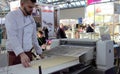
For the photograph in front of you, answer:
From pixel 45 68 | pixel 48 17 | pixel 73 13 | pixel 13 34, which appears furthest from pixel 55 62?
pixel 73 13

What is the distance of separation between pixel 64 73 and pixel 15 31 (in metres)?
0.58

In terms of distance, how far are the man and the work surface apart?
128 mm

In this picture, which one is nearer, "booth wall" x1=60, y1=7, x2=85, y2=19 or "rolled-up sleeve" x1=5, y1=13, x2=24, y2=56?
"rolled-up sleeve" x1=5, y1=13, x2=24, y2=56

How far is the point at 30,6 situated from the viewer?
1.84 metres

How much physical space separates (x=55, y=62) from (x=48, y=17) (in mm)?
9975

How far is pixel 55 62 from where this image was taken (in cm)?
175

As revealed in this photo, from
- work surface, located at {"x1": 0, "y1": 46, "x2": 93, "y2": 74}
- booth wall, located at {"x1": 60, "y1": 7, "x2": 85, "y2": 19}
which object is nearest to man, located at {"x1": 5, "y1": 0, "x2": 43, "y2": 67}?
work surface, located at {"x1": 0, "y1": 46, "x2": 93, "y2": 74}

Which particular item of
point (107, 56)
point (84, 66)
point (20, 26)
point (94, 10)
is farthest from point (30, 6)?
point (94, 10)

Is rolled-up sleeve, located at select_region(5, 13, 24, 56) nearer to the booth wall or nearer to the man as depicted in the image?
the man

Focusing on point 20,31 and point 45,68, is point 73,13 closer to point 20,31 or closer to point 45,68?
point 20,31

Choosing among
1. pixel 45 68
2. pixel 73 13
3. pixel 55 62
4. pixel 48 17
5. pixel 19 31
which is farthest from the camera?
pixel 73 13

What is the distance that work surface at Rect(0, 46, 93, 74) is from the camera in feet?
4.90

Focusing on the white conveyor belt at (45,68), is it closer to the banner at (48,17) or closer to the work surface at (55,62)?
the work surface at (55,62)

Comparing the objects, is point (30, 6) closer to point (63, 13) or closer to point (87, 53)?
point (87, 53)
